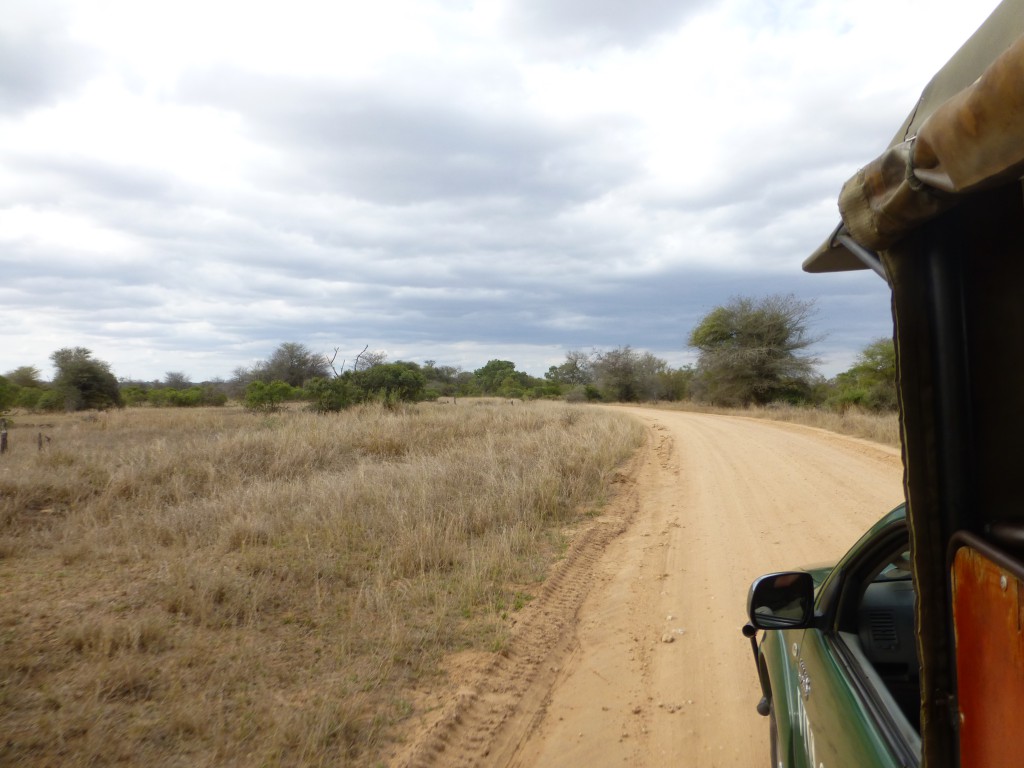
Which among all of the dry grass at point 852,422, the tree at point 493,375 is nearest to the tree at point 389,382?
the dry grass at point 852,422

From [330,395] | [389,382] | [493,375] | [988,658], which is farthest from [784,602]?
[493,375]

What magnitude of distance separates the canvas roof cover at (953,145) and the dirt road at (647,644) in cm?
312

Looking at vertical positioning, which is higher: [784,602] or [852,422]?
[852,422]

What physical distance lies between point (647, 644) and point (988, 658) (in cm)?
393

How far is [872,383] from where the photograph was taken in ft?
92.9

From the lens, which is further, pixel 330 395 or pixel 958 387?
pixel 330 395

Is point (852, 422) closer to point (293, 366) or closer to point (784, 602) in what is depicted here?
point (784, 602)

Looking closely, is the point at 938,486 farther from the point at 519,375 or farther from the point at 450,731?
the point at 519,375

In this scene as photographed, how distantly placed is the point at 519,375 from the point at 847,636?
225 feet

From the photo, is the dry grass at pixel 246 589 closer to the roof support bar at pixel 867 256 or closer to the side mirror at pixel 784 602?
the side mirror at pixel 784 602

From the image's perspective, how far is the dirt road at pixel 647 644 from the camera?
3611 millimetres

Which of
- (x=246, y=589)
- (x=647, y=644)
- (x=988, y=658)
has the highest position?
(x=988, y=658)

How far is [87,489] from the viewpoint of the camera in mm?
9102

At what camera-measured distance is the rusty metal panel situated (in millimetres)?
1077
